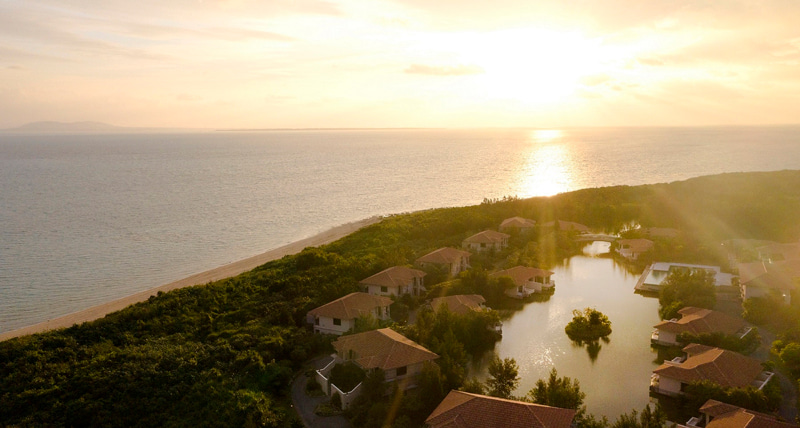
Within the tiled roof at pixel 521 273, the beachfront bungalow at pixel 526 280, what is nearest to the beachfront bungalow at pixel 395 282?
the beachfront bungalow at pixel 526 280

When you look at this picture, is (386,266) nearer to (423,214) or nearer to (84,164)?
(423,214)

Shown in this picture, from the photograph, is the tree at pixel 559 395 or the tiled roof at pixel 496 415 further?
the tree at pixel 559 395

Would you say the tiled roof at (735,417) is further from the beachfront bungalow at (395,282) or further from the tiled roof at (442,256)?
the tiled roof at (442,256)

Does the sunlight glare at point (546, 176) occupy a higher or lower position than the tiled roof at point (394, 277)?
lower

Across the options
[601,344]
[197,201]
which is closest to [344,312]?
[601,344]

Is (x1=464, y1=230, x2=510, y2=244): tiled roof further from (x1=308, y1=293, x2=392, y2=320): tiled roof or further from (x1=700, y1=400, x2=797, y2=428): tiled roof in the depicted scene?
(x1=700, y1=400, x2=797, y2=428): tiled roof

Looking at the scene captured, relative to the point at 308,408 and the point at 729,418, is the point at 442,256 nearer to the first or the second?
the point at 308,408

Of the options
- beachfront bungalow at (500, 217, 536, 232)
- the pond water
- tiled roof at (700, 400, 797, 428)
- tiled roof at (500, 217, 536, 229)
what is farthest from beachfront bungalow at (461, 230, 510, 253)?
tiled roof at (700, 400, 797, 428)
